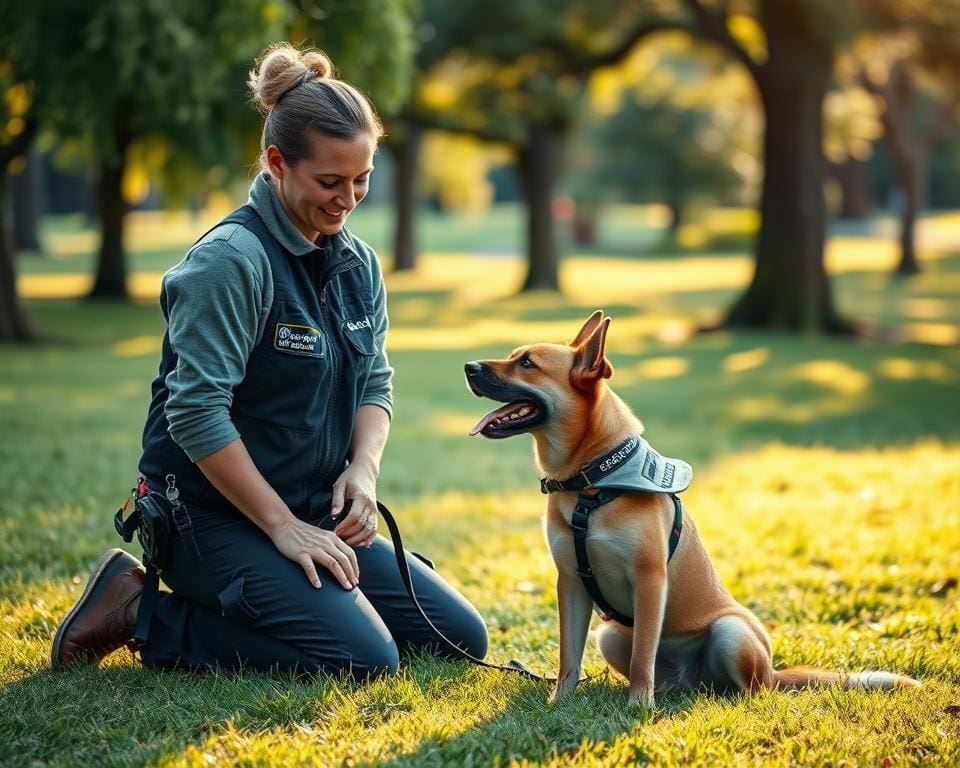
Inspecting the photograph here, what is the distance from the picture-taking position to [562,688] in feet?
13.4

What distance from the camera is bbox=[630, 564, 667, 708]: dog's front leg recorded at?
3916 millimetres

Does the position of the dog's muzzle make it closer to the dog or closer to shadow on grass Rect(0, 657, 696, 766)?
the dog

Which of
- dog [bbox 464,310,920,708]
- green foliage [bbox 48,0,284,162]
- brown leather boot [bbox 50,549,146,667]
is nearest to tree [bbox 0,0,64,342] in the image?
green foliage [bbox 48,0,284,162]

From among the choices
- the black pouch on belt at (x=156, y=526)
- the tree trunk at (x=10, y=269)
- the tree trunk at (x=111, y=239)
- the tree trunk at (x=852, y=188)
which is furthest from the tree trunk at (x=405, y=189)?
the tree trunk at (x=852, y=188)

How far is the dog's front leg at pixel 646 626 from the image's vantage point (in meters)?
3.92

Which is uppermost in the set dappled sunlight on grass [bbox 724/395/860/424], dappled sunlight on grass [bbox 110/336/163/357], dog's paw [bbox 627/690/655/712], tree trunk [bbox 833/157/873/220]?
tree trunk [bbox 833/157/873/220]

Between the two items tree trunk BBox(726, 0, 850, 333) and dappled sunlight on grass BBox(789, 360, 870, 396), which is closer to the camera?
dappled sunlight on grass BBox(789, 360, 870, 396)

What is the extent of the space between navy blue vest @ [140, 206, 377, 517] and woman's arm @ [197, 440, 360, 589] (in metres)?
0.16

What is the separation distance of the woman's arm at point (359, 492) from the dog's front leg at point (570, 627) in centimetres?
81

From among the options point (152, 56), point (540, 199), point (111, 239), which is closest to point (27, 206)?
point (111, 239)

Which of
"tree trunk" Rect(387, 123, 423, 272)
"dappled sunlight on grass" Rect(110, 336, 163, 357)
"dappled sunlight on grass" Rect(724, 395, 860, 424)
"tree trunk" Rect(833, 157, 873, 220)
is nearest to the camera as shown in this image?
"dappled sunlight on grass" Rect(724, 395, 860, 424)

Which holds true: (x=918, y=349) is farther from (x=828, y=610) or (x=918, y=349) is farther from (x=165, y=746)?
(x=165, y=746)

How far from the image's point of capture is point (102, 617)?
14.2 ft

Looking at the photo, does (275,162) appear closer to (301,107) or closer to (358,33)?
(301,107)
